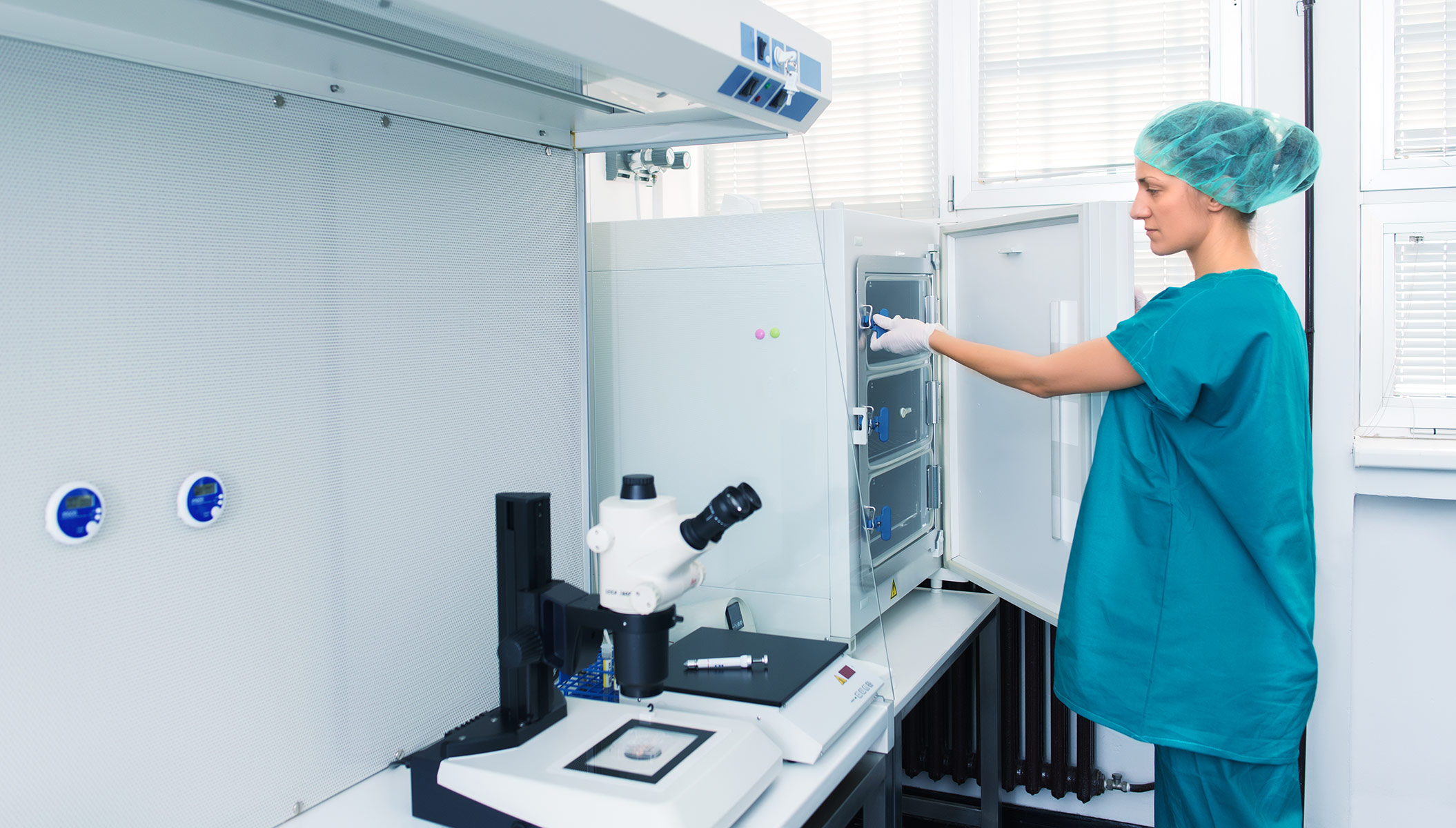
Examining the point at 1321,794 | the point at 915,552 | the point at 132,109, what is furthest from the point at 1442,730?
the point at 132,109

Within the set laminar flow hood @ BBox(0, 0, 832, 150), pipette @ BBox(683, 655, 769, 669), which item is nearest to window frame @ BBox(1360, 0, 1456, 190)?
laminar flow hood @ BBox(0, 0, 832, 150)

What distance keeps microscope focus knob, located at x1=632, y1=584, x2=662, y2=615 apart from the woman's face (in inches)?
43.1

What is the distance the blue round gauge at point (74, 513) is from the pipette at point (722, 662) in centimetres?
82

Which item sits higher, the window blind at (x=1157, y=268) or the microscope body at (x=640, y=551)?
the window blind at (x=1157, y=268)

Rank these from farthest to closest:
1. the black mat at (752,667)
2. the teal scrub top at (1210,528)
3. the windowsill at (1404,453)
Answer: the windowsill at (1404,453) < the teal scrub top at (1210,528) < the black mat at (752,667)

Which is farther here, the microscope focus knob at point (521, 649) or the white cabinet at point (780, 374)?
the white cabinet at point (780, 374)

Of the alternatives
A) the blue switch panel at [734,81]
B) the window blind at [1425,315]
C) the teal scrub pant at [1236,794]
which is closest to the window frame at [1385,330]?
the window blind at [1425,315]

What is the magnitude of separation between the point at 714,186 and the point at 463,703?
1165 mm

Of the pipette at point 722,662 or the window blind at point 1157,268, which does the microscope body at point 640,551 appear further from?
the window blind at point 1157,268

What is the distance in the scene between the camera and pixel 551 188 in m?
1.62

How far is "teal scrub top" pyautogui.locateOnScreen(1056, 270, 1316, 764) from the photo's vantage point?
1.50 metres

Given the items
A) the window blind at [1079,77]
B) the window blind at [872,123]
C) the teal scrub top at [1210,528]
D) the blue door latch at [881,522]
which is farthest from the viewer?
the window blind at [872,123]

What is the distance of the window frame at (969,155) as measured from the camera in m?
2.51

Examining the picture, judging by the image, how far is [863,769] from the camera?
4.91 feet
